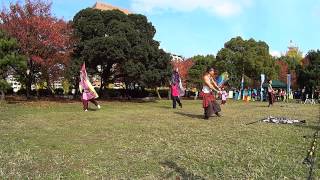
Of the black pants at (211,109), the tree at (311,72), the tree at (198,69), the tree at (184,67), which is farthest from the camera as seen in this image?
the tree at (184,67)

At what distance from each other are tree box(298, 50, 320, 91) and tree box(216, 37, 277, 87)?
6.01 meters

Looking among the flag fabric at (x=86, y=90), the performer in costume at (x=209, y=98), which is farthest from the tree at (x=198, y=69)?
the performer in costume at (x=209, y=98)

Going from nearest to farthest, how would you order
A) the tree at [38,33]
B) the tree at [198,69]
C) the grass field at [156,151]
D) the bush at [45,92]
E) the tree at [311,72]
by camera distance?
the grass field at [156,151]
the tree at [38,33]
the bush at [45,92]
the tree at [311,72]
the tree at [198,69]

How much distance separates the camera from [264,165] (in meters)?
7.96

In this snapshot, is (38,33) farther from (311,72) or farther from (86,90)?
(311,72)

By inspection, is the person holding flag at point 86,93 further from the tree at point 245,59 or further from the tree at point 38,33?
the tree at point 245,59

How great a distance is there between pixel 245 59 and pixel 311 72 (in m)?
12.1

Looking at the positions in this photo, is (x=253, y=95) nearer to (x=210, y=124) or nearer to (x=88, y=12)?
(x=88, y=12)

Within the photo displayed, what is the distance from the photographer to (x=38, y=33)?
108 feet

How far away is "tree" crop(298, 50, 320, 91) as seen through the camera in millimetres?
67294

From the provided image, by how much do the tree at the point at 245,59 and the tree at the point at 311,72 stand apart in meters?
6.01

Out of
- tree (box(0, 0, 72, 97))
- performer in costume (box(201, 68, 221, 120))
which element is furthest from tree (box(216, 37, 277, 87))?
performer in costume (box(201, 68, 221, 120))

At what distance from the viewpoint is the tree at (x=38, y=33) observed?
106 feet

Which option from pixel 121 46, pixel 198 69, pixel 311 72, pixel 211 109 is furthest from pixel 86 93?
pixel 198 69
